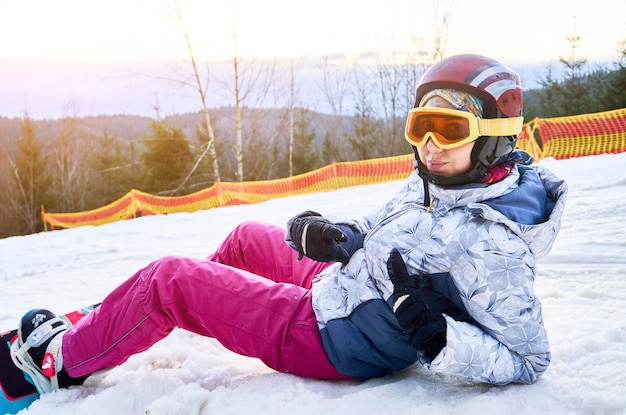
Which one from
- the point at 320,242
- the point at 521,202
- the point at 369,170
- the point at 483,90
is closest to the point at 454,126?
the point at 483,90

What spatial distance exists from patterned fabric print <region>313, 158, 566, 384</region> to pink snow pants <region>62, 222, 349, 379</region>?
0.31 metres

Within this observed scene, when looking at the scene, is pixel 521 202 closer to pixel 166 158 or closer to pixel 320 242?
pixel 320 242

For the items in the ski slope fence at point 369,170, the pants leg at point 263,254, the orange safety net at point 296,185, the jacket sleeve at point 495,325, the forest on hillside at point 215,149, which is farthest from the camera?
the forest on hillside at point 215,149

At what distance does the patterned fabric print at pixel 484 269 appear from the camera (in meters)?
1.48

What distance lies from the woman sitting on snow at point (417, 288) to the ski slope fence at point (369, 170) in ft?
30.6

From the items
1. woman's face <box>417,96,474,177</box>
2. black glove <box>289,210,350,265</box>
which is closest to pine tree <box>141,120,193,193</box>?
black glove <box>289,210,350,265</box>

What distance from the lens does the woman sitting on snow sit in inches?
59.0

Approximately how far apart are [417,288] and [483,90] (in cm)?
70

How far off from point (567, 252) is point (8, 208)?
3118 cm

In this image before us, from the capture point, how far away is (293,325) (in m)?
1.80

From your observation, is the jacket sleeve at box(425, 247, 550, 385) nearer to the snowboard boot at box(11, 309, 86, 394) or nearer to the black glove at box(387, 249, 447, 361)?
the black glove at box(387, 249, 447, 361)

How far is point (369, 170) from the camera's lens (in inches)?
500

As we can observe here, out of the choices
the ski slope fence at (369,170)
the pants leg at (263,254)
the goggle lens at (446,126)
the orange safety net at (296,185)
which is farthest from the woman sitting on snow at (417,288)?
Answer: the orange safety net at (296,185)

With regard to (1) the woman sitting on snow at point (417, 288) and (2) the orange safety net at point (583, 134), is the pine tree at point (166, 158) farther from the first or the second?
(1) the woman sitting on snow at point (417, 288)
